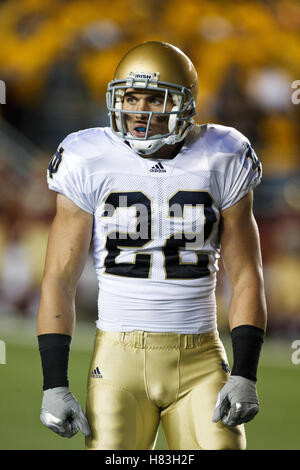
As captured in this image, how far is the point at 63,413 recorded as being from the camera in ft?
6.46

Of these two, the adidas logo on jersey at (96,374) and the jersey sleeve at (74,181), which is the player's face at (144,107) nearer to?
the jersey sleeve at (74,181)

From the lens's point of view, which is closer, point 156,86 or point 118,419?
point 118,419

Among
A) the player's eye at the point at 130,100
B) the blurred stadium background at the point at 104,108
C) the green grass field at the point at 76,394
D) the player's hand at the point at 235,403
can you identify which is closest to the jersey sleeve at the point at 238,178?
the player's eye at the point at 130,100

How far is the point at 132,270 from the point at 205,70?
5551 mm

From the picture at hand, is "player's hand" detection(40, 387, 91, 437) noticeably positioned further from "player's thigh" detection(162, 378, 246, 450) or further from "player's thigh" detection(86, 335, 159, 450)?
"player's thigh" detection(162, 378, 246, 450)

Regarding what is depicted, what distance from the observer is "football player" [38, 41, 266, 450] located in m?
2.02

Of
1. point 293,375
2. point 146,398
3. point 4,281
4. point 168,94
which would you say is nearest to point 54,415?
point 146,398

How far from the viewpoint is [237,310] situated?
6.88 ft

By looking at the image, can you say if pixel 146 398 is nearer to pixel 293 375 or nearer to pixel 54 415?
pixel 54 415

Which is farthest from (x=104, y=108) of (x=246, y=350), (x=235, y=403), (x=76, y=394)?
(x=235, y=403)

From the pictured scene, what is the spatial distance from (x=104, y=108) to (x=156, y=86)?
5.58 meters

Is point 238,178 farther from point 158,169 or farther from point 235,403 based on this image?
point 235,403

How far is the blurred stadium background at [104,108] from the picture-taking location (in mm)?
5977

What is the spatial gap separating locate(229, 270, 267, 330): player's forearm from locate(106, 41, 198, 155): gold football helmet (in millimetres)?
402
